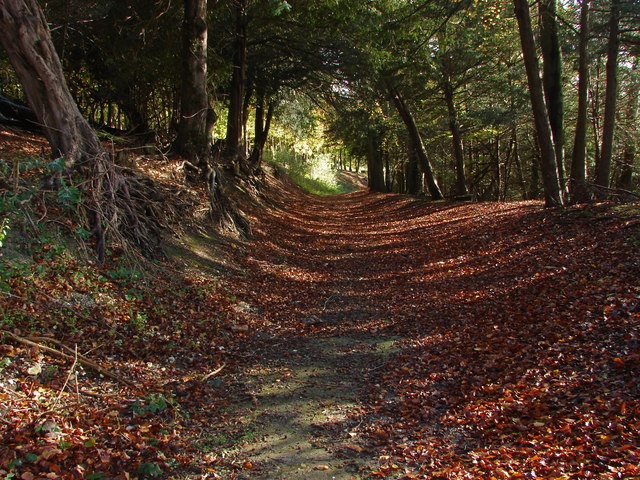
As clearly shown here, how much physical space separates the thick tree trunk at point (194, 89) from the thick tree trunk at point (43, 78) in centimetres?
382

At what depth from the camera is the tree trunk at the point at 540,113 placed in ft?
34.7

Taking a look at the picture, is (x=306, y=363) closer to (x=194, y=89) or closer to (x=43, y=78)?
(x=43, y=78)

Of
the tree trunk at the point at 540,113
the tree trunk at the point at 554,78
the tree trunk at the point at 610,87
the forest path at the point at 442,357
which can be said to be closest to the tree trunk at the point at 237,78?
the forest path at the point at 442,357

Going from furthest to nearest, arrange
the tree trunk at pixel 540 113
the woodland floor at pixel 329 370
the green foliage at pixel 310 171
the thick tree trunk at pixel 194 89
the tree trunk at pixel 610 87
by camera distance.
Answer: the green foliage at pixel 310 171, the tree trunk at pixel 610 87, the tree trunk at pixel 540 113, the thick tree trunk at pixel 194 89, the woodland floor at pixel 329 370

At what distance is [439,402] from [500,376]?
74 centimetres

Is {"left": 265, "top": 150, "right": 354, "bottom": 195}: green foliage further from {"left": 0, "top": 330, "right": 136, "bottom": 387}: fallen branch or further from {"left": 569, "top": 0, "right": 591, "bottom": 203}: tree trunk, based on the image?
{"left": 0, "top": 330, "right": 136, "bottom": 387}: fallen branch

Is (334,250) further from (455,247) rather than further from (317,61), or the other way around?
(317,61)

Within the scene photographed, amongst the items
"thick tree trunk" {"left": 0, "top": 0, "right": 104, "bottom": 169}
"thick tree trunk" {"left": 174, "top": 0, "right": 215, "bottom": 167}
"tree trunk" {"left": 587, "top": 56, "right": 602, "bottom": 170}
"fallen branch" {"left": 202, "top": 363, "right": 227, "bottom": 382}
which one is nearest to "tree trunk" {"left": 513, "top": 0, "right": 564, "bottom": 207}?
"thick tree trunk" {"left": 174, "top": 0, "right": 215, "bottom": 167}

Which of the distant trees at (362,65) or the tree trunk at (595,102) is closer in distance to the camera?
the distant trees at (362,65)

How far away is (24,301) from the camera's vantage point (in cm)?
453

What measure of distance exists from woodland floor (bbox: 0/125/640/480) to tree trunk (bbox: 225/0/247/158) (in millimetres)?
8115

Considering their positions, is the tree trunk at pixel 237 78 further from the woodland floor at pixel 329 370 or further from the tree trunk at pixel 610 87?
the tree trunk at pixel 610 87

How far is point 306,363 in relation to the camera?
5500 mm

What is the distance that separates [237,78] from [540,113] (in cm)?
960
